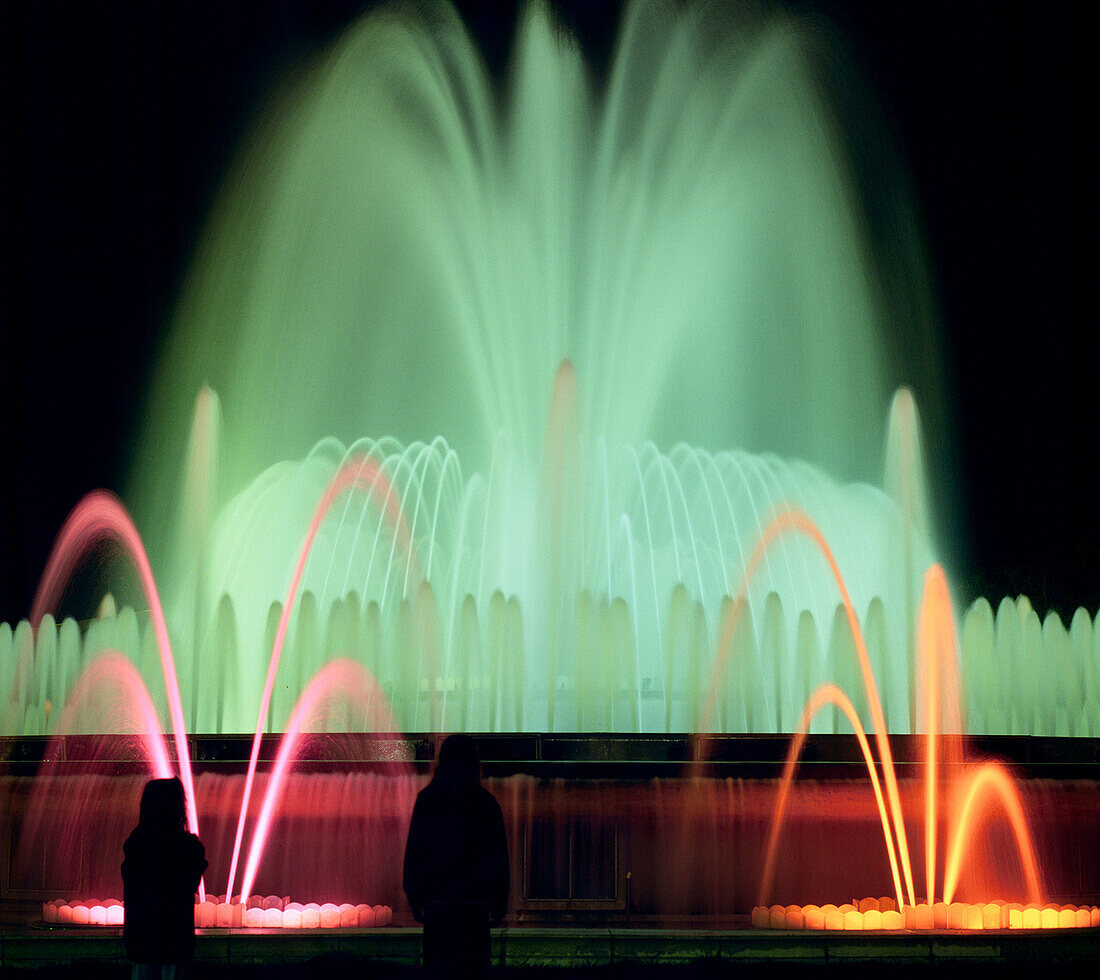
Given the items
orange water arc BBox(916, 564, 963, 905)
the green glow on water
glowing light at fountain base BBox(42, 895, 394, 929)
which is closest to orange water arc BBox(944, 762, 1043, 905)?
orange water arc BBox(916, 564, 963, 905)

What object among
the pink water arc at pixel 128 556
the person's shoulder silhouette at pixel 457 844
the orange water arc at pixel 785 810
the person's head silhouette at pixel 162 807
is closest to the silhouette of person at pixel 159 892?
the person's head silhouette at pixel 162 807

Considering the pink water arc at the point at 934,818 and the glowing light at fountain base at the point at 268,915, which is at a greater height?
the pink water arc at the point at 934,818

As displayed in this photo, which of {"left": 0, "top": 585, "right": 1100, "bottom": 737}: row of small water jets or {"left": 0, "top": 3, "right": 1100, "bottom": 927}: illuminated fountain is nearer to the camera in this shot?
{"left": 0, "top": 585, "right": 1100, "bottom": 737}: row of small water jets

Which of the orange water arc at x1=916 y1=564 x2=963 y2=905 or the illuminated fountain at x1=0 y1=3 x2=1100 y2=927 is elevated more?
the illuminated fountain at x1=0 y1=3 x2=1100 y2=927

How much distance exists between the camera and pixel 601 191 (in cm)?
1930

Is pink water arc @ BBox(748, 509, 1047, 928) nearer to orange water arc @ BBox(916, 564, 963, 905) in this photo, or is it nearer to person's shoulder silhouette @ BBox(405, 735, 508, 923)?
orange water arc @ BBox(916, 564, 963, 905)

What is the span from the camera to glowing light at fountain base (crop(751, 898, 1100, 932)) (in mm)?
8703

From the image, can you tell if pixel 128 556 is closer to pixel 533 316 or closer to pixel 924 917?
pixel 533 316

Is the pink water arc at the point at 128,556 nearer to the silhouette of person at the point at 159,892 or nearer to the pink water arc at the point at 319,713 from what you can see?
the pink water arc at the point at 319,713

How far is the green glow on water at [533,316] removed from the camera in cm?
1831

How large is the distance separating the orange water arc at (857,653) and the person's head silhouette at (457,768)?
181 inches

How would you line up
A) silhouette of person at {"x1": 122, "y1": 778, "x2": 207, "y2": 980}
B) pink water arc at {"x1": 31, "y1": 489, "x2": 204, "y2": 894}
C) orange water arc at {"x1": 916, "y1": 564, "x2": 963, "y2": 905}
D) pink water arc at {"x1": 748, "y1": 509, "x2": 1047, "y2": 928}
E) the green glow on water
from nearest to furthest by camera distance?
1. silhouette of person at {"x1": 122, "y1": 778, "x2": 207, "y2": 980}
2. pink water arc at {"x1": 748, "y1": 509, "x2": 1047, "y2": 928}
3. pink water arc at {"x1": 31, "y1": 489, "x2": 204, "y2": 894}
4. orange water arc at {"x1": 916, "y1": 564, "x2": 963, "y2": 905}
5. the green glow on water

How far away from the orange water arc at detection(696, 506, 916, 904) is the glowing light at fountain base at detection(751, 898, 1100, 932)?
232 mm

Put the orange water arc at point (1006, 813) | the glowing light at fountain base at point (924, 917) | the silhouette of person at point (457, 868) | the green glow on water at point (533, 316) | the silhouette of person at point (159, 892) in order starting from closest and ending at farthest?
the silhouette of person at point (457, 868) < the silhouette of person at point (159, 892) < the glowing light at fountain base at point (924, 917) < the orange water arc at point (1006, 813) < the green glow on water at point (533, 316)
